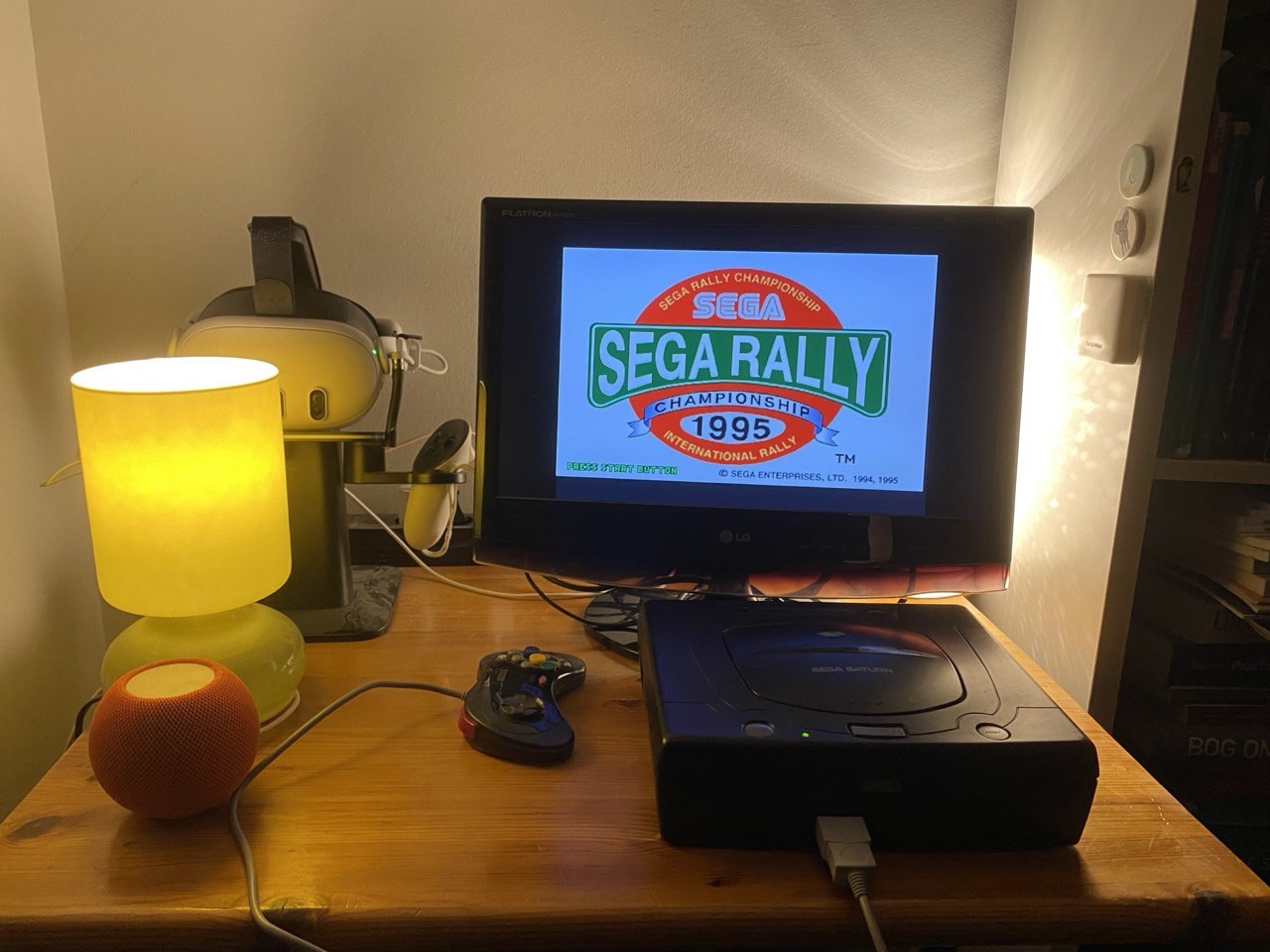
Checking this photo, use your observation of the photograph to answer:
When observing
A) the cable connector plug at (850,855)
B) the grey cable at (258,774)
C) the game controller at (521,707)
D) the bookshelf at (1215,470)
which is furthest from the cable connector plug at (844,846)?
the bookshelf at (1215,470)

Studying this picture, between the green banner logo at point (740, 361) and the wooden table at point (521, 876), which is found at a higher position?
the green banner logo at point (740, 361)

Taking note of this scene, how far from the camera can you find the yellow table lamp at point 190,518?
69 centimetres

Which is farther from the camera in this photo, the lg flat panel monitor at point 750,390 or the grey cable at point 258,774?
the lg flat panel monitor at point 750,390

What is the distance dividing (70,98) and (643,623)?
2.93 ft

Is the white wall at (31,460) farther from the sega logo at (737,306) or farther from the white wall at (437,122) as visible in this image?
the sega logo at (737,306)

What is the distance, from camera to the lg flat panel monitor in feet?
2.65

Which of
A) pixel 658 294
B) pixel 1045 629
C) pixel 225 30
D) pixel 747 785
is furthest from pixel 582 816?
pixel 225 30

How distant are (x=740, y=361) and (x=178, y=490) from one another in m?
0.50

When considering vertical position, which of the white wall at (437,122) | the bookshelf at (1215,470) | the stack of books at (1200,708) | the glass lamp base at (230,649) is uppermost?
the white wall at (437,122)

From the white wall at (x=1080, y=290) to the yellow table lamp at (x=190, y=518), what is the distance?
0.74 meters

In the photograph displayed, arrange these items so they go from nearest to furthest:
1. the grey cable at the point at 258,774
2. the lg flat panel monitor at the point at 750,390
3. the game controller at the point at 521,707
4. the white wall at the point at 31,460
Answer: the grey cable at the point at 258,774, the game controller at the point at 521,707, the lg flat panel monitor at the point at 750,390, the white wall at the point at 31,460

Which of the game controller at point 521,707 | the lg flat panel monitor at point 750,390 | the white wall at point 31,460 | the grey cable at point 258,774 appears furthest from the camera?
the white wall at point 31,460

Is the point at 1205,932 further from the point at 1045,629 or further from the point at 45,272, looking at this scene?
the point at 45,272

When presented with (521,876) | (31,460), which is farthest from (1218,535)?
(31,460)
